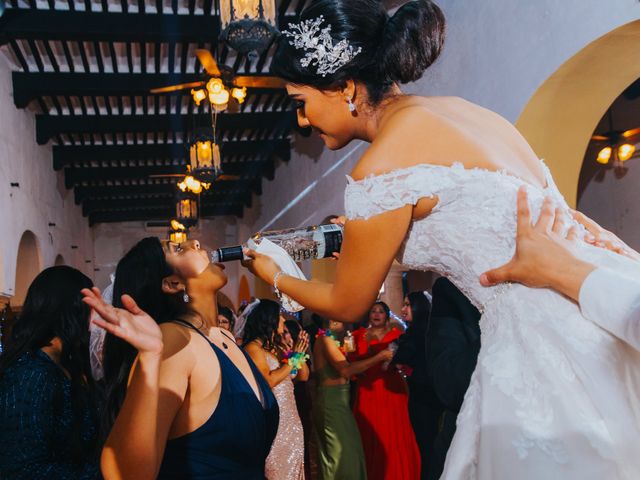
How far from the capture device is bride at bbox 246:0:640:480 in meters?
1.20

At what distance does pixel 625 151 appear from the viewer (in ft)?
26.9

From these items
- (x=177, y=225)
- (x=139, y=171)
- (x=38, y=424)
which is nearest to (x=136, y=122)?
(x=177, y=225)

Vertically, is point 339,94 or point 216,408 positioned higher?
point 339,94

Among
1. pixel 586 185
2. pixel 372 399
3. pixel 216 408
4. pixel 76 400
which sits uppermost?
pixel 216 408

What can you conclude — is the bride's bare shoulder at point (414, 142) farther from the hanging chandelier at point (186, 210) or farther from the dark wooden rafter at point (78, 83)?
the hanging chandelier at point (186, 210)

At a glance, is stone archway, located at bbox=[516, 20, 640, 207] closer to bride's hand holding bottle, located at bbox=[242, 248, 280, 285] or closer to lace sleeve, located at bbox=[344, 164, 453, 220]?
bride's hand holding bottle, located at bbox=[242, 248, 280, 285]

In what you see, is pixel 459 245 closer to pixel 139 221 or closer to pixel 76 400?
pixel 76 400

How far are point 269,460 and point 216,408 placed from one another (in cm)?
278

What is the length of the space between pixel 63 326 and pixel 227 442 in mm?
807

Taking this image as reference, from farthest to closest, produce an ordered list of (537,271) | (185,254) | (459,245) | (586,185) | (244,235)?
(244,235)
(586,185)
(185,254)
(459,245)
(537,271)

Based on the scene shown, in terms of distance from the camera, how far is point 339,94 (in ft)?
5.28

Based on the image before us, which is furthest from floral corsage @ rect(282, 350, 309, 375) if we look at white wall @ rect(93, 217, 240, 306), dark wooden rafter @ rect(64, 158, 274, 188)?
white wall @ rect(93, 217, 240, 306)

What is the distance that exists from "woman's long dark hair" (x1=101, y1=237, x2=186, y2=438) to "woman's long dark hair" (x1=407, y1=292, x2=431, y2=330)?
2936 mm

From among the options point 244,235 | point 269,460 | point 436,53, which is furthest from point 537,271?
point 244,235
